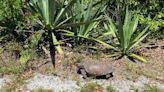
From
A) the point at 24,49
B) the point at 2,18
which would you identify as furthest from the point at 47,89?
the point at 2,18

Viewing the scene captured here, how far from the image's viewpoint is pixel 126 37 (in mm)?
8375

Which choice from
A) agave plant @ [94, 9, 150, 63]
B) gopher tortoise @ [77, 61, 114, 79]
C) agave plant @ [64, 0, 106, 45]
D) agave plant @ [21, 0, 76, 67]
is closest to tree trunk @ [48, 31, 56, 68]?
agave plant @ [21, 0, 76, 67]

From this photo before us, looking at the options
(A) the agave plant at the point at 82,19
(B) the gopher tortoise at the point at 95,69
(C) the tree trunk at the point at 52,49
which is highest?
(A) the agave plant at the point at 82,19

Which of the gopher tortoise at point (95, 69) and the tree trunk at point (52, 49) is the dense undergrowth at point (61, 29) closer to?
the tree trunk at point (52, 49)

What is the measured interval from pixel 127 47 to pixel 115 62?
404mm

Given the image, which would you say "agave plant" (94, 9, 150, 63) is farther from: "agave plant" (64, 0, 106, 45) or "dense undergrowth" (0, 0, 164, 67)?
"agave plant" (64, 0, 106, 45)

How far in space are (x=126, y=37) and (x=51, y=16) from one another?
1.50m

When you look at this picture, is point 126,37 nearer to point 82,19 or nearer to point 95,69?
point 82,19

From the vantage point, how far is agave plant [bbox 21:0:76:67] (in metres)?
8.20

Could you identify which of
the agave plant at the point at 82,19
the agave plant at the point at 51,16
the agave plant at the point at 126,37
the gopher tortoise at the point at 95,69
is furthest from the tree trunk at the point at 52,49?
the agave plant at the point at 126,37

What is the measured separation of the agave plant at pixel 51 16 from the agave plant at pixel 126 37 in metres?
0.85

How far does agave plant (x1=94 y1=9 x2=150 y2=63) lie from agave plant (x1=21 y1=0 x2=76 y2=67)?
853 mm

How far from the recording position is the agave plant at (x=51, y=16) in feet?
26.9

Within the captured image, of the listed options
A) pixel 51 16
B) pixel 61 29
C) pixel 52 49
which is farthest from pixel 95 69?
pixel 61 29
